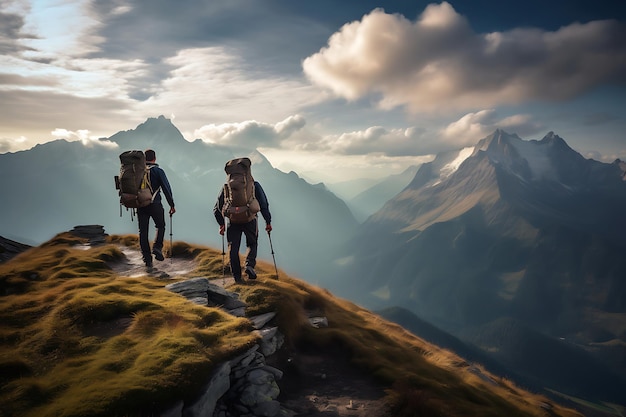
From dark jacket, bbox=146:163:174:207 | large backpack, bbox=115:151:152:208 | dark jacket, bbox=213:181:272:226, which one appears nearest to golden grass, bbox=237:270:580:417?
dark jacket, bbox=213:181:272:226

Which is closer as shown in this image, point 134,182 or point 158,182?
point 134,182

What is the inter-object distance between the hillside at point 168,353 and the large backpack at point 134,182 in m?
4.51

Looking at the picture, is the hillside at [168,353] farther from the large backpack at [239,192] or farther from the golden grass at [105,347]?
the large backpack at [239,192]

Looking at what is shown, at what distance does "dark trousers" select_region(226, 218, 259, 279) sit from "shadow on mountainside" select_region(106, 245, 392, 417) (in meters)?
5.41

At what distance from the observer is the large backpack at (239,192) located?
15492 mm

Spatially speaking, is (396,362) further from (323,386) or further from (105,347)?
(105,347)

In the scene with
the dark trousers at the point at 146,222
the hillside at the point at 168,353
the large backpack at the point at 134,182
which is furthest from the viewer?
the dark trousers at the point at 146,222

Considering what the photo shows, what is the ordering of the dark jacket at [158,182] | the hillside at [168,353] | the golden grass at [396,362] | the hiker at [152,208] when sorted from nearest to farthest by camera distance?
the hillside at [168,353], the golden grass at [396,362], the dark jacket at [158,182], the hiker at [152,208]

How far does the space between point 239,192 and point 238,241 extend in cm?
248

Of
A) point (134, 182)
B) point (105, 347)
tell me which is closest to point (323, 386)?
point (105, 347)

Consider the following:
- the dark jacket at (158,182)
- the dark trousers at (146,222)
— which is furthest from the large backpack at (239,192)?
the dark trousers at (146,222)

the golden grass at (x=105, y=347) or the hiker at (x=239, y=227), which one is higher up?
the hiker at (x=239, y=227)

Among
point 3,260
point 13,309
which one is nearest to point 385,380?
point 13,309

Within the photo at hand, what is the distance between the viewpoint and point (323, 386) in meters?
10.6
